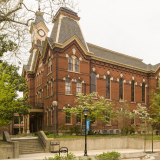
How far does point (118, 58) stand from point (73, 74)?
11328 millimetres

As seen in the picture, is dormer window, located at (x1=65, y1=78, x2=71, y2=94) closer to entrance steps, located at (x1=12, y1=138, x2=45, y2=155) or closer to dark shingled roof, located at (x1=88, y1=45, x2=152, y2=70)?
dark shingled roof, located at (x1=88, y1=45, x2=152, y2=70)

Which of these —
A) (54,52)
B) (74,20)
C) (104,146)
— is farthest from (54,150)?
(74,20)

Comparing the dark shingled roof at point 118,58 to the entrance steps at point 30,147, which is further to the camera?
the dark shingled roof at point 118,58

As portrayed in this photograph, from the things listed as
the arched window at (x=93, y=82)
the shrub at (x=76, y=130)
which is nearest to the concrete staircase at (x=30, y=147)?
the shrub at (x=76, y=130)

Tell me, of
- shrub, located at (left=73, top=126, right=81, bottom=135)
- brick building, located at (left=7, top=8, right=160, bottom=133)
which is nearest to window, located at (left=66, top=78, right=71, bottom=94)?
brick building, located at (left=7, top=8, right=160, bottom=133)

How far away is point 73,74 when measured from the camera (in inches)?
1114

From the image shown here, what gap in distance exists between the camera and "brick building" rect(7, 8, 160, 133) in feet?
89.9

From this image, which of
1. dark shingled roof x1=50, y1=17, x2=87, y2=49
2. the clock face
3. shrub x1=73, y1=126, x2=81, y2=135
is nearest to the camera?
shrub x1=73, y1=126, x2=81, y2=135

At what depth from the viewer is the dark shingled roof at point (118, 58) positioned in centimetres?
3350

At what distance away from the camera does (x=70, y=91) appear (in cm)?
2806

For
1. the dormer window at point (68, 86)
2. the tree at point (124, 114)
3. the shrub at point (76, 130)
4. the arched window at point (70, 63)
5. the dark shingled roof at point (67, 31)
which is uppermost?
the dark shingled roof at point (67, 31)

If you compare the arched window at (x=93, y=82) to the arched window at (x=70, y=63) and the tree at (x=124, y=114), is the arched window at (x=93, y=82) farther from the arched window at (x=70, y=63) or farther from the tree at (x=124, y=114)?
the tree at (x=124, y=114)

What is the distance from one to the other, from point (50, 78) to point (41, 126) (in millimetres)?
8547

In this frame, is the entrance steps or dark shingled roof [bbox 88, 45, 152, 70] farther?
dark shingled roof [bbox 88, 45, 152, 70]
